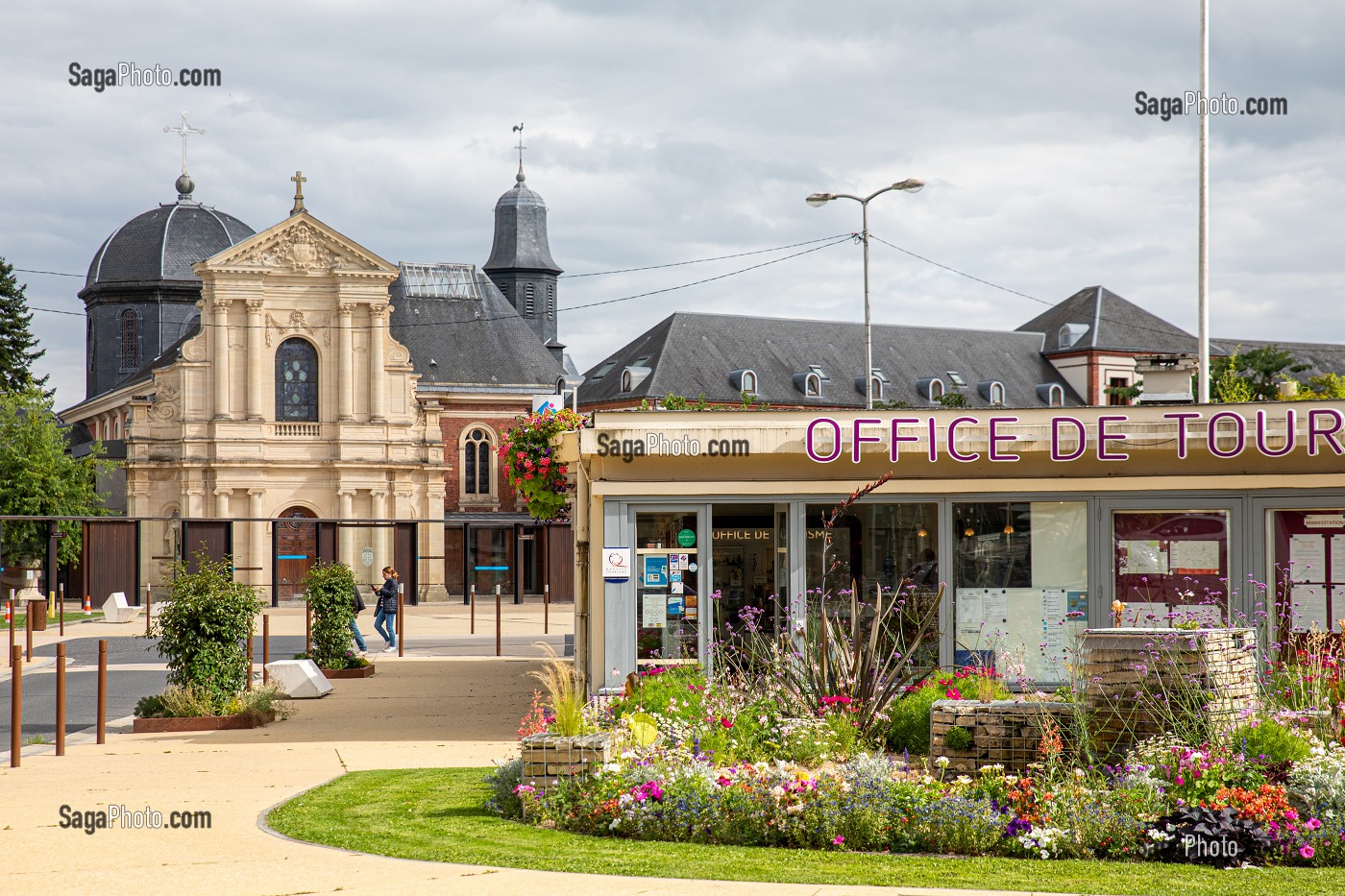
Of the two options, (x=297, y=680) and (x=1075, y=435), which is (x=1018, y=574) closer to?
(x=1075, y=435)

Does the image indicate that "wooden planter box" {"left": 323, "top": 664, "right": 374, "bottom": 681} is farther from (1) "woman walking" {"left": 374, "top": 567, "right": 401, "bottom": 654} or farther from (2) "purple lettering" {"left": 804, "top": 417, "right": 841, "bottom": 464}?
(2) "purple lettering" {"left": 804, "top": 417, "right": 841, "bottom": 464}

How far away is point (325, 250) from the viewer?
54156mm

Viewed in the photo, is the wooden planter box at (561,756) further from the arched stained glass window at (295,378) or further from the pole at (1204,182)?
the arched stained glass window at (295,378)

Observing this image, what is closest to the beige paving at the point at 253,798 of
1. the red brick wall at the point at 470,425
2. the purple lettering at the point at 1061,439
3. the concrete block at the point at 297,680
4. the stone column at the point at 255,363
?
the concrete block at the point at 297,680

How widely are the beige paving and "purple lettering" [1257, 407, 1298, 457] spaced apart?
776 cm

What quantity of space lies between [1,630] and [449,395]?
28806 millimetres

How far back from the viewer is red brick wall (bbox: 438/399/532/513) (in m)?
60.0

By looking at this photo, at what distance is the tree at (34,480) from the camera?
48.8 meters

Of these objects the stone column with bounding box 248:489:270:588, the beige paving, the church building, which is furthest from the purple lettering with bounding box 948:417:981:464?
the stone column with bounding box 248:489:270:588

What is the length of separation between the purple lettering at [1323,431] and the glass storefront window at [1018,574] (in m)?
2.16

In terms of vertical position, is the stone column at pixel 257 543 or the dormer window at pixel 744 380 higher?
the dormer window at pixel 744 380

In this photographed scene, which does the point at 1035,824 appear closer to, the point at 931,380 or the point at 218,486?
the point at 218,486

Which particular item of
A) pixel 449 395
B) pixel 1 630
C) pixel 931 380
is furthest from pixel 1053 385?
pixel 1 630

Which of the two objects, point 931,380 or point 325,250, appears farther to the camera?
point 931,380
